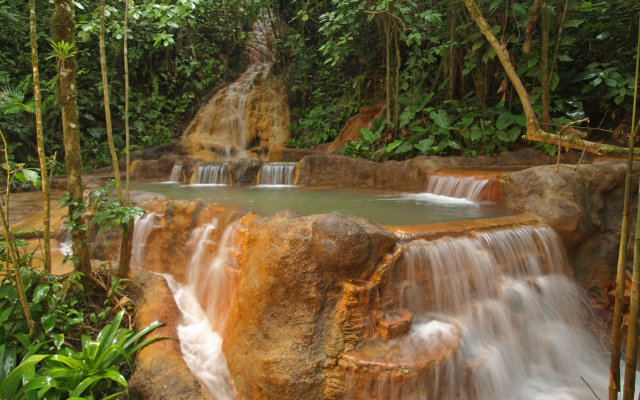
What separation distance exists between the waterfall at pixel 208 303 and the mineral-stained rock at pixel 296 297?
0.25 m

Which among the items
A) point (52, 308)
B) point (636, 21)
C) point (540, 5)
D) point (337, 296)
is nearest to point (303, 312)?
point (337, 296)

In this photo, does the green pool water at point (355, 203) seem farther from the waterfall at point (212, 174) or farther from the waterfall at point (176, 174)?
the waterfall at point (176, 174)

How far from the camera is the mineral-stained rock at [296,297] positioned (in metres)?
2.66

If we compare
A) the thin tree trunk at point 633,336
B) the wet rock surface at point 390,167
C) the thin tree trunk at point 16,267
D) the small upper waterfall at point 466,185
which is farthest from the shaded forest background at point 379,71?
the thin tree trunk at point 633,336

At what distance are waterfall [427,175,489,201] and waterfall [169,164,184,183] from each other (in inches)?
255

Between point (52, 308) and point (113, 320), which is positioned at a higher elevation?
point (52, 308)

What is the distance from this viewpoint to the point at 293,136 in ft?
38.7

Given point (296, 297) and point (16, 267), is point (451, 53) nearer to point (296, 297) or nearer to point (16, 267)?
point (296, 297)

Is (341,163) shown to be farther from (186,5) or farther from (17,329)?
(17,329)

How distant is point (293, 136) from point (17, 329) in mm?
9743

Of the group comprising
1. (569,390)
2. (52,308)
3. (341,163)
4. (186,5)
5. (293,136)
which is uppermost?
(186,5)

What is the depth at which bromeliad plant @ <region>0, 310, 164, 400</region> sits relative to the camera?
7.34 feet

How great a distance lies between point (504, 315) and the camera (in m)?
3.33

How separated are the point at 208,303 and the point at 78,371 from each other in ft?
4.80
